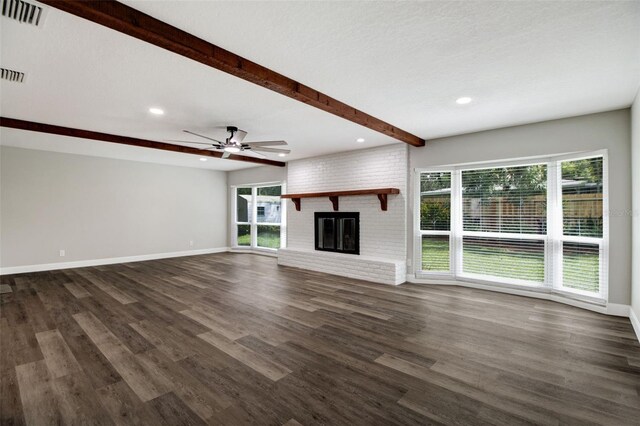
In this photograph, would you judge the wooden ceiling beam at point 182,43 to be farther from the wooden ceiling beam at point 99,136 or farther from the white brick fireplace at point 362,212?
the wooden ceiling beam at point 99,136

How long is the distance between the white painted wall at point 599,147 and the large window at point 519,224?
0.39 feet

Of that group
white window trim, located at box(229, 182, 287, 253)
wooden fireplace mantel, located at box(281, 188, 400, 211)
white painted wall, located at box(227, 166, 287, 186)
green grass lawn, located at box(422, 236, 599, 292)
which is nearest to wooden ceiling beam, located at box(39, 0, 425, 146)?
wooden fireplace mantel, located at box(281, 188, 400, 211)

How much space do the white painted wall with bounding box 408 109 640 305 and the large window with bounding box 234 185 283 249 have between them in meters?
5.33

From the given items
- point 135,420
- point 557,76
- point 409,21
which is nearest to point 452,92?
point 557,76

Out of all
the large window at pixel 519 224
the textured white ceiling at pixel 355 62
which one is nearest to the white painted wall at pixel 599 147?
the large window at pixel 519 224

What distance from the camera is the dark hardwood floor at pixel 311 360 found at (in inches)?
75.7

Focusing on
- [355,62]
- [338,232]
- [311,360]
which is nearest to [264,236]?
[338,232]

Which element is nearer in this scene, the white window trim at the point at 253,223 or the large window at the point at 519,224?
the large window at the point at 519,224

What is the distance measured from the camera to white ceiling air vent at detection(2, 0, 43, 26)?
6.17ft

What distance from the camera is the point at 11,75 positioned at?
2830mm

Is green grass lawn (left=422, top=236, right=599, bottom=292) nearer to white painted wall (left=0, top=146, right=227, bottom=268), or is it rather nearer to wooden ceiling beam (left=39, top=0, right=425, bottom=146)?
wooden ceiling beam (left=39, top=0, right=425, bottom=146)

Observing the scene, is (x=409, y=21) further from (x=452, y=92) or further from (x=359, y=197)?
(x=359, y=197)

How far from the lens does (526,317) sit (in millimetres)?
3592

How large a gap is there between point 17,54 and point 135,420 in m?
2.99
